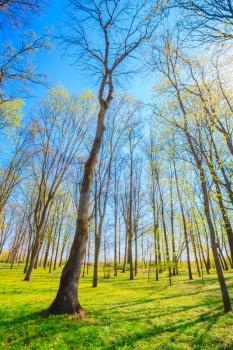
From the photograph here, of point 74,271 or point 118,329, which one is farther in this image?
point 74,271

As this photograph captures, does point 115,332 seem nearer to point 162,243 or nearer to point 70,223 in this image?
point 162,243

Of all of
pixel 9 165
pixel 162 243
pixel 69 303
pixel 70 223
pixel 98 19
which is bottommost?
pixel 69 303

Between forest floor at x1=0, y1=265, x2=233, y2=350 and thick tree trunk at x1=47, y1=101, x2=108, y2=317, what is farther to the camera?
thick tree trunk at x1=47, y1=101, x2=108, y2=317

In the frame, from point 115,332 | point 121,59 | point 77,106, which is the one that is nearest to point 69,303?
point 115,332

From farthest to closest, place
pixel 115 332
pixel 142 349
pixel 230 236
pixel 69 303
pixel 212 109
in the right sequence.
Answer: pixel 230 236 < pixel 212 109 < pixel 69 303 < pixel 115 332 < pixel 142 349

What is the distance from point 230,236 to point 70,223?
82.5 ft

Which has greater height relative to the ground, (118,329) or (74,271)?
(74,271)

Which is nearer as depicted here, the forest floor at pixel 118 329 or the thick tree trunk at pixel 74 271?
the forest floor at pixel 118 329

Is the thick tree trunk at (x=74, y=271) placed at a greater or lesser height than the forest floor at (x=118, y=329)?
greater

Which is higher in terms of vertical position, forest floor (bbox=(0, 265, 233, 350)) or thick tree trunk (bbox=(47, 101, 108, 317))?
thick tree trunk (bbox=(47, 101, 108, 317))

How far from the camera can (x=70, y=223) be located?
32.5 metres

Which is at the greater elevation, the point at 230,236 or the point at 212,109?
the point at 212,109

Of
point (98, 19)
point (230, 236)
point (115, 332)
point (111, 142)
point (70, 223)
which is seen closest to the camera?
point (115, 332)

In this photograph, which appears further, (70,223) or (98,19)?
(70,223)
